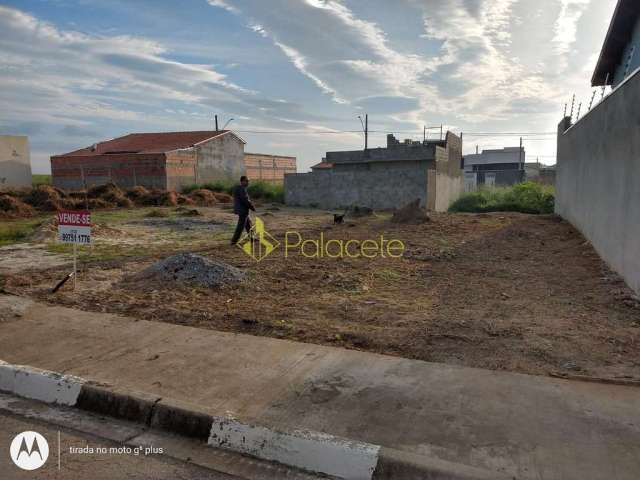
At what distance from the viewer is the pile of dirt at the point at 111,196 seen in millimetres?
25656

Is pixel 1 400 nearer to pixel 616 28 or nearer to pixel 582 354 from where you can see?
pixel 582 354

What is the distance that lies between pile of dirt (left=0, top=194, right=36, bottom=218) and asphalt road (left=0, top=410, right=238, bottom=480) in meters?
21.2

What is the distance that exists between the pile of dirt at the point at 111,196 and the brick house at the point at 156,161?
25.6ft

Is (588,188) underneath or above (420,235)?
above

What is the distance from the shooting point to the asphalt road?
9.17ft

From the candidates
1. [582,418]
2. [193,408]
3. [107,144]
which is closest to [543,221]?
[582,418]

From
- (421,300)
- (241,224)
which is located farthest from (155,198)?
(421,300)

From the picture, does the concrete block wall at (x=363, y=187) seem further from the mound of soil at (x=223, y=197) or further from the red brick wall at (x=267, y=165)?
the red brick wall at (x=267, y=165)

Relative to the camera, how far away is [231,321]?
17.9 feet

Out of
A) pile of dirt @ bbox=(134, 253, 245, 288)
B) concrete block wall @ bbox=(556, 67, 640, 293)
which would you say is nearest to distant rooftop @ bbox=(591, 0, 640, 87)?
concrete block wall @ bbox=(556, 67, 640, 293)

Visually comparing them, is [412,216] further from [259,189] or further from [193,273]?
[259,189]

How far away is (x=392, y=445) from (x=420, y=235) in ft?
35.1

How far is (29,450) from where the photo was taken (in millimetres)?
3098

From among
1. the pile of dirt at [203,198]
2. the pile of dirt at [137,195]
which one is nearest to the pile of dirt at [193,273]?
the pile of dirt at [137,195]
